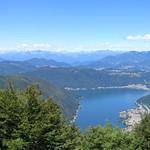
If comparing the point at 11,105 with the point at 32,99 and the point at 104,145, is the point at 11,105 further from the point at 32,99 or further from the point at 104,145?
the point at 104,145

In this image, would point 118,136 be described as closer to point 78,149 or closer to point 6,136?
point 78,149

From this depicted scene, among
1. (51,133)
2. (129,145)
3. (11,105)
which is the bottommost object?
(129,145)

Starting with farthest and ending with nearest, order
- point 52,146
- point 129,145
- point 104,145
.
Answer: point 129,145, point 104,145, point 52,146

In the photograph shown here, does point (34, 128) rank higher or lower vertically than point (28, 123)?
lower

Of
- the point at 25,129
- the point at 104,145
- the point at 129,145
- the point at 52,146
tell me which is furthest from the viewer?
the point at 129,145

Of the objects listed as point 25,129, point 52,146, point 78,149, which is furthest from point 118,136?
point 25,129

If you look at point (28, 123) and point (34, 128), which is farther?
point (28, 123)

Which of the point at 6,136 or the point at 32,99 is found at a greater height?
the point at 32,99

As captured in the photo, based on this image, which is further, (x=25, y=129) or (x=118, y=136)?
(x=118, y=136)

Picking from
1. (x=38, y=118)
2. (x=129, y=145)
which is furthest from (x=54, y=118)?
(x=129, y=145)
